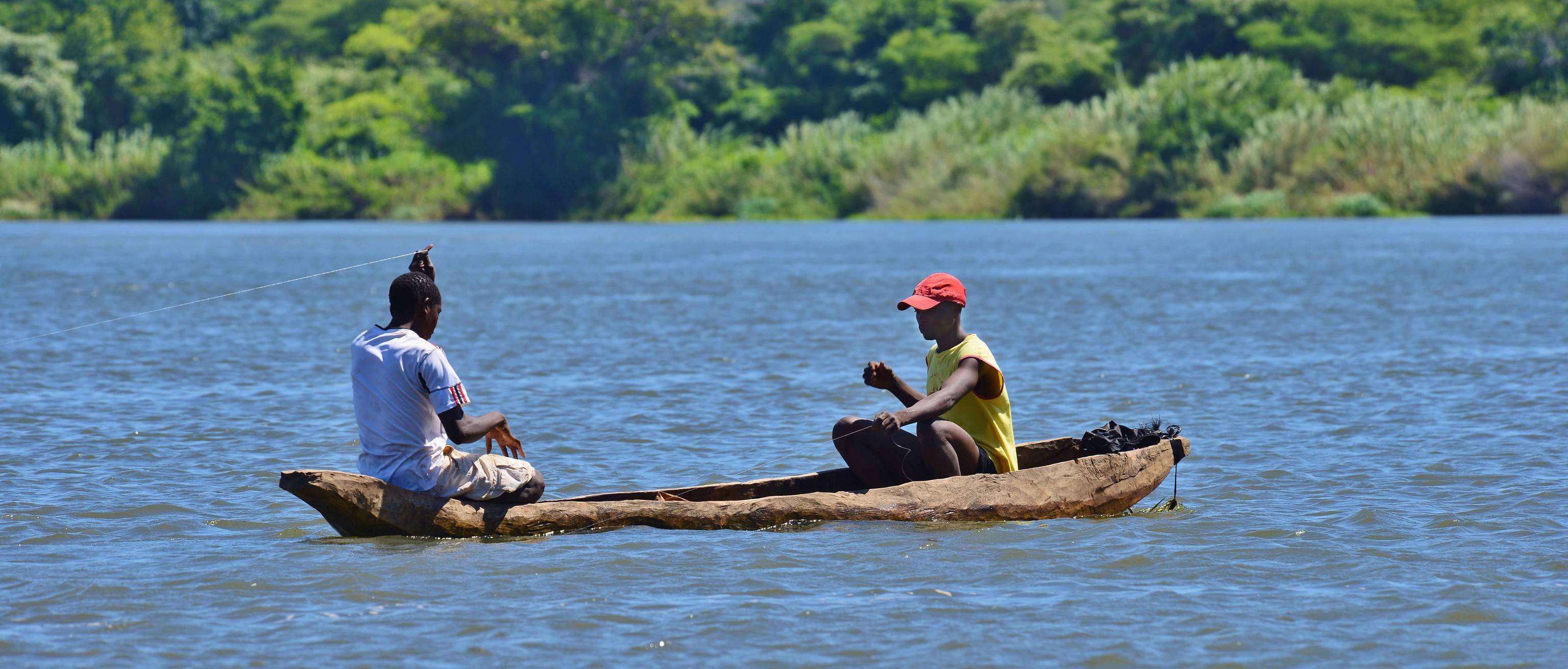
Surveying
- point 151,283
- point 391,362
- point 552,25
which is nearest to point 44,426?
point 391,362

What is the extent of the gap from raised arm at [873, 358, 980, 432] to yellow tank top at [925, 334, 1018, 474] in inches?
2.2

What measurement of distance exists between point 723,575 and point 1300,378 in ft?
30.4

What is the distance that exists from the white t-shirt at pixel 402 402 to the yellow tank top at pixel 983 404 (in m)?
2.37

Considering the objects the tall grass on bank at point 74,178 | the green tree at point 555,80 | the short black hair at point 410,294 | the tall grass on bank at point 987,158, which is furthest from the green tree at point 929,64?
the short black hair at point 410,294

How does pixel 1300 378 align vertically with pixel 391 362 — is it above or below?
below

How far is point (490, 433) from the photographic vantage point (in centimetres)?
831

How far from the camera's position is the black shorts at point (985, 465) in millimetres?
9188

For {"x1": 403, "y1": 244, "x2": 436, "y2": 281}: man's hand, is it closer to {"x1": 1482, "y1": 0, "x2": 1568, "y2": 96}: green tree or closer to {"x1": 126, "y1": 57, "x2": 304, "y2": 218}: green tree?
{"x1": 1482, "y1": 0, "x2": 1568, "y2": 96}: green tree

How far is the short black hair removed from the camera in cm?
802

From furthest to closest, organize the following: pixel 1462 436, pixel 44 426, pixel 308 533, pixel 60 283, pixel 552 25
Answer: pixel 552 25 → pixel 60 283 → pixel 44 426 → pixel 1462 436 → pixel 308 533

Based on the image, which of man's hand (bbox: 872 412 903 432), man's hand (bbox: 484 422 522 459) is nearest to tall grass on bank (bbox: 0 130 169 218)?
man's hand (bbox: 484 422 522 459)

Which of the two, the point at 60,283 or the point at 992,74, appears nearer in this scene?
the point at 60,283

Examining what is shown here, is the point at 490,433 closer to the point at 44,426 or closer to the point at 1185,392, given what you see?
the point at 44,426

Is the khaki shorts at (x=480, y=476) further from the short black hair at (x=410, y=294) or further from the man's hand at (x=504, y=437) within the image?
the short black hair at (x=410, y=294)
